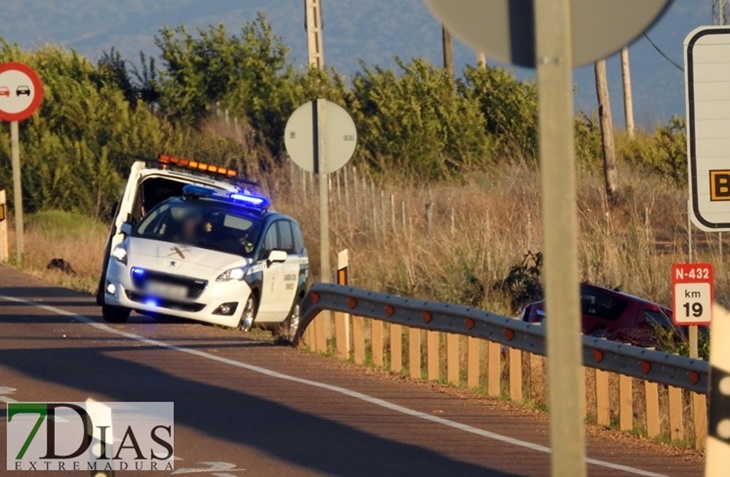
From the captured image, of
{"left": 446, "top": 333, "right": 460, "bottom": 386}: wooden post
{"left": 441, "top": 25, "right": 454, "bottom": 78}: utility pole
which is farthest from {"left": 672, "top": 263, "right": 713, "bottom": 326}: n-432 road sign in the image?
{"left": 441, "top": 25, "right": 454, "bottom": 78}: utility pole

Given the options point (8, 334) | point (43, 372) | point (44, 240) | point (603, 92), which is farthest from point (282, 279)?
point (603, 92)

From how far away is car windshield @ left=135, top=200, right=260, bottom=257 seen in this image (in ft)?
57.6

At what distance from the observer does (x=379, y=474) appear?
28.5 ft

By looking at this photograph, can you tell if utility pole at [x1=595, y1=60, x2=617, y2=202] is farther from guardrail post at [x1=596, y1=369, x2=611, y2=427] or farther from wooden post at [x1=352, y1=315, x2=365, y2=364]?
guardrail post at [x1=596, y1=369, x2=611, y2=427]

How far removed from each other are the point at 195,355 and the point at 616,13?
32.6ft

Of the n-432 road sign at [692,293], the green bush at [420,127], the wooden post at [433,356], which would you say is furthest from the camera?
the green bush at [420,127]

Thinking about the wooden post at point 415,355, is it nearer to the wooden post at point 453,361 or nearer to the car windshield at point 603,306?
the wooden post at point 453,361

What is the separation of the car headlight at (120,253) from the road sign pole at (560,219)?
1289cm

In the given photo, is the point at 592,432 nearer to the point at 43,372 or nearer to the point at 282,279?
the point at 43,372

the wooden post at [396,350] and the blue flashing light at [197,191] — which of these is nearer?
the wooden post at [396,350]

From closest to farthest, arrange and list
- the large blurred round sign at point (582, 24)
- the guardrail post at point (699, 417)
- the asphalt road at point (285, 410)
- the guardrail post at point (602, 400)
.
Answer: the large blurred round sign at point (582, 24) → the asphalt road at point (285, 410) → the guardrail post at point (699, 417) → the guardrail post at point (602, 400)

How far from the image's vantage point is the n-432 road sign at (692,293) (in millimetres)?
11297

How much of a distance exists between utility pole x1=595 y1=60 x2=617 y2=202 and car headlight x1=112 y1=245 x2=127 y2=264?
1577 centimetres

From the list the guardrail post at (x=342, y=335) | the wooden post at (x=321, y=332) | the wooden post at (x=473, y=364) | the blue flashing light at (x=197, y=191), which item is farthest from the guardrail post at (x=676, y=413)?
the blue flashing light at (x=197, y=191)
